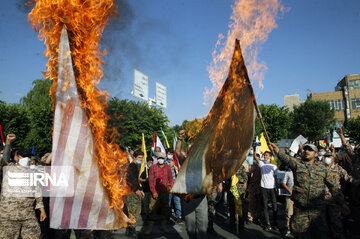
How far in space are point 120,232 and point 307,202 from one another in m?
4.91

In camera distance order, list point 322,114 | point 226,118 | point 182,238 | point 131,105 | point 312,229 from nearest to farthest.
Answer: point 226,118 → point 312,229 → point 182,238 → point 131,105 → point 322,114

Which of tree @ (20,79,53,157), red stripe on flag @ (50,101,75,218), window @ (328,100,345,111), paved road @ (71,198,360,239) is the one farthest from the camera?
window @ (328,100,345,111)

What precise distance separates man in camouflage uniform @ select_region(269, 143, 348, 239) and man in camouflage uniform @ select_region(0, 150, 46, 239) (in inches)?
159

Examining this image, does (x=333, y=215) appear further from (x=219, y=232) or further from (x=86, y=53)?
(x=86, y=53)

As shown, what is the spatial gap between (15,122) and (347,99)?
58.8 meters

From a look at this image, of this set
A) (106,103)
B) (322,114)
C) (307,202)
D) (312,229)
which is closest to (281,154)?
(307,202)

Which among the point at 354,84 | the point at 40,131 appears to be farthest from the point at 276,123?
the point at 40,131

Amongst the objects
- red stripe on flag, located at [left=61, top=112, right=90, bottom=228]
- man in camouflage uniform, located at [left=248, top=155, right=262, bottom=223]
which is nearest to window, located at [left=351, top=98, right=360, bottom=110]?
man in camouflage uniform, located at [left=248, top=155, right=262, bottom=223]

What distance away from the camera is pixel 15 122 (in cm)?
2700

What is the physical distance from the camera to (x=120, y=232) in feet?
23.9

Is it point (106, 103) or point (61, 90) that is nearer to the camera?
point (61, 90)

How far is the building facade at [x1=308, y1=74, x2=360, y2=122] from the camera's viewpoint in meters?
55.4

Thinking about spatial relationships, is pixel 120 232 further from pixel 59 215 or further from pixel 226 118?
pixel 226 118

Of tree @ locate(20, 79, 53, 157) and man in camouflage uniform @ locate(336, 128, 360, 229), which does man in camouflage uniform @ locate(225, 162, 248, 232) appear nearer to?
man in camouflage uniform @ locate(336, 128, 360, 229)
